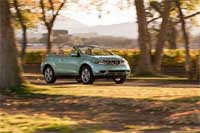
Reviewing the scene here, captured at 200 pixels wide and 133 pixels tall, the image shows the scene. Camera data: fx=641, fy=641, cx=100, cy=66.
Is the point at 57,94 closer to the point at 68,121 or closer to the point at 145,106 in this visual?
the point at 145,106

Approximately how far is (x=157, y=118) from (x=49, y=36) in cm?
2841

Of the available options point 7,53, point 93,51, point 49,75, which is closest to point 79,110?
point 7,53

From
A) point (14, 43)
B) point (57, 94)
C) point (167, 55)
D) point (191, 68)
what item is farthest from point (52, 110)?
point (167, 55)

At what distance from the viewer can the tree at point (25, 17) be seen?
39844mm

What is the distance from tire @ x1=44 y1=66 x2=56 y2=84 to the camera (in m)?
25.7

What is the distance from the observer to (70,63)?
81.3 feet

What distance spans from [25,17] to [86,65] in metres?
20.3

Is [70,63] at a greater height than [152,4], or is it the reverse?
[152,4]

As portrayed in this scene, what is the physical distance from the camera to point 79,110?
600 inches

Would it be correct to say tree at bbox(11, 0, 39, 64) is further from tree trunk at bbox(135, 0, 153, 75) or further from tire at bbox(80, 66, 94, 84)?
tire at bbox(80, 66, 94, 84)

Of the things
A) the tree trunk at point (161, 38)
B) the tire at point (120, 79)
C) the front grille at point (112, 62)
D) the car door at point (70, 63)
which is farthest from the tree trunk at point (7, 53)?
the tree trunk at point (161, 38)

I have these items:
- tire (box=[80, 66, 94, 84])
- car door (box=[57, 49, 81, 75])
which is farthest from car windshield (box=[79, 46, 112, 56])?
tire (box=[80, 66, 94, 84])

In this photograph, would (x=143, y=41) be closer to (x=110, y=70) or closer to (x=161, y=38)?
(x=161, y=38)

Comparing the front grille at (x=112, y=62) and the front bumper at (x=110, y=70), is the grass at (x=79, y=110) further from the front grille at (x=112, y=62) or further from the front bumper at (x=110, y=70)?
the front grille at (x=112, y=62)
